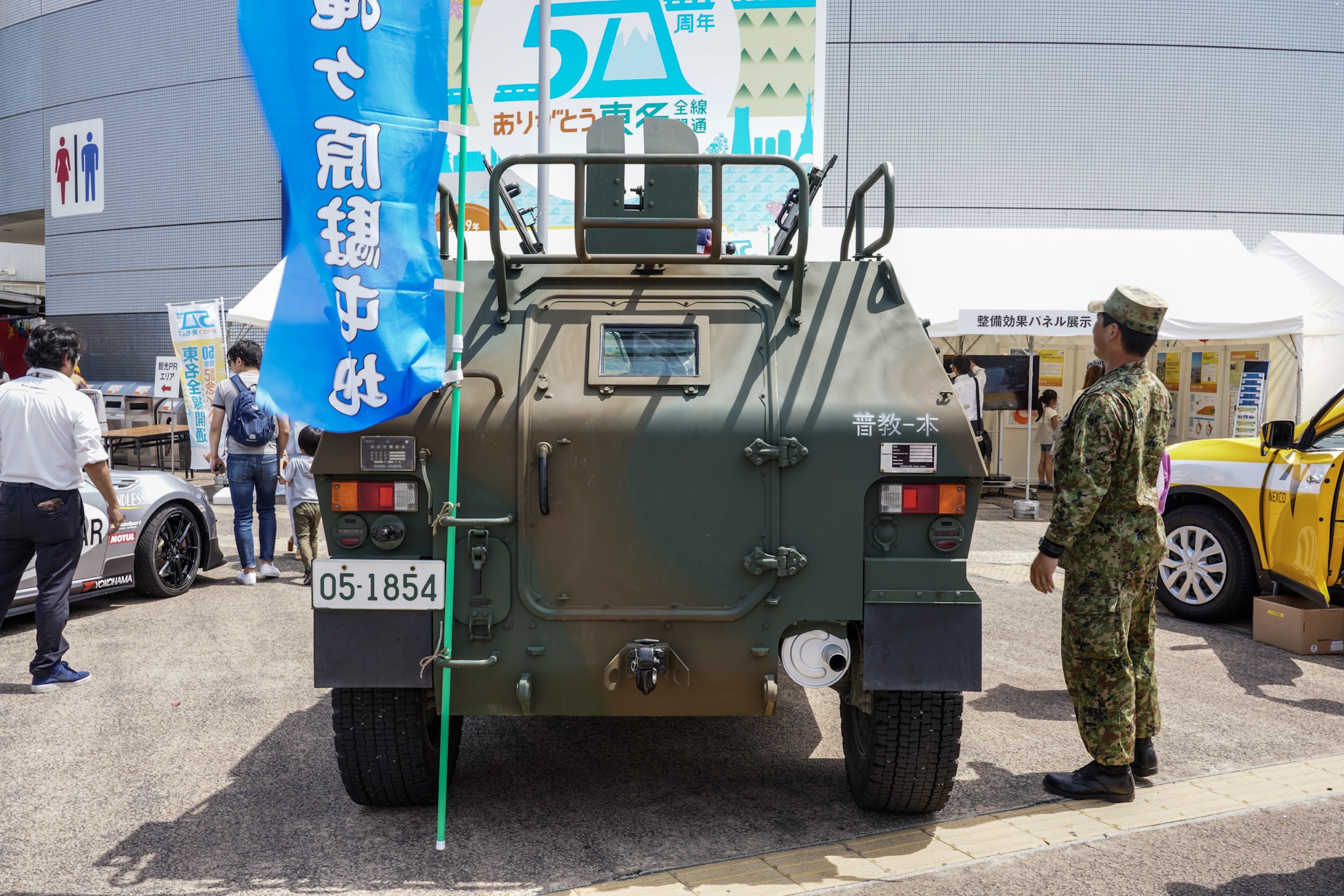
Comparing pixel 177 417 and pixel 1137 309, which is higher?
pixel 1137 309

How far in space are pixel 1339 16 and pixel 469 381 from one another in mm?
16688

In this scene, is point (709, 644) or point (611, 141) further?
point (611, 141)

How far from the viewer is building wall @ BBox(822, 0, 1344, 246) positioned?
15133 millimetres

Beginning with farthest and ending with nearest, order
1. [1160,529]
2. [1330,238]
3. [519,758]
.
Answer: [1330,238], [519,758], [1160,529]

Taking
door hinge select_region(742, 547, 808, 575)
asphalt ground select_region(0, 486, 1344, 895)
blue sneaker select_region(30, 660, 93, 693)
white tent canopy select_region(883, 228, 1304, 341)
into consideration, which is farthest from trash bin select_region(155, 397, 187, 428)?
door hinge select_region(742, 547, 808, 575)

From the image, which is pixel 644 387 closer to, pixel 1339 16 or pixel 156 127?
pixel 1339 16

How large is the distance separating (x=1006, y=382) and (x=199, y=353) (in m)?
11.2

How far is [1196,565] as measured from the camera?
748 cm

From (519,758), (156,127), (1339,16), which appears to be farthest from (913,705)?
(156,127)

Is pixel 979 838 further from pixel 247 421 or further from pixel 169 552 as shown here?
pixel 169 552

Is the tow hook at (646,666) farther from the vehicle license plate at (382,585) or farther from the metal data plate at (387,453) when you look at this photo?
the metal data plate at (387,453)

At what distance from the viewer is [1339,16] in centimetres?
1531

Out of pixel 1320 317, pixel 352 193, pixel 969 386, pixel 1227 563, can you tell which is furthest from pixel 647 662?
pixel 1320 317

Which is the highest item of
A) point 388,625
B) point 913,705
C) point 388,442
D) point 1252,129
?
point 1252,129
